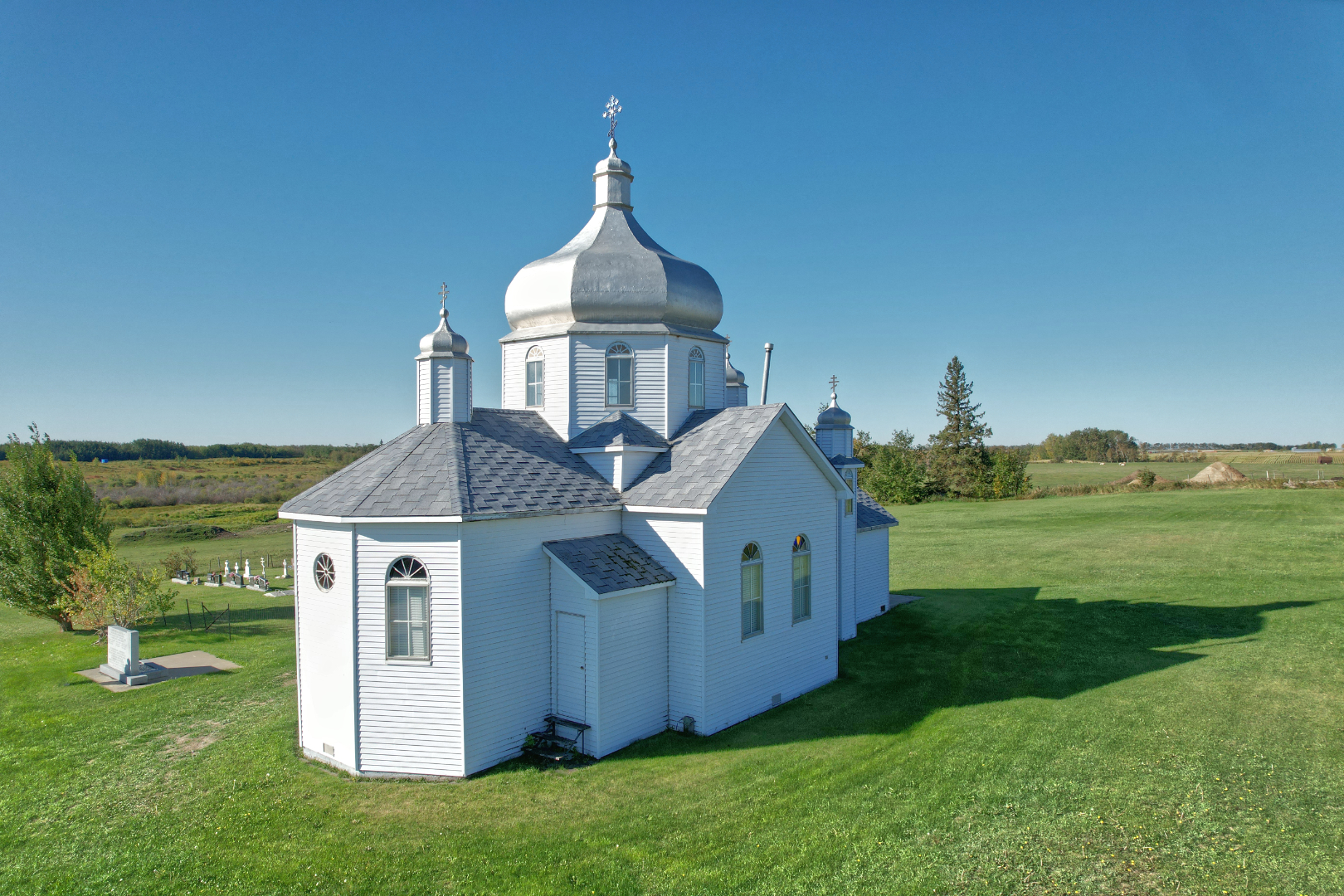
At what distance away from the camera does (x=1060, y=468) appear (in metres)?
103

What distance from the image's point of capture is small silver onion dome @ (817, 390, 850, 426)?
74.7 ft

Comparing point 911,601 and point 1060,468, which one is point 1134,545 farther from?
point 1060,468

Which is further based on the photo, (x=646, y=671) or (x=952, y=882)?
(x=646, y=671)

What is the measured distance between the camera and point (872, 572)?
24.5m

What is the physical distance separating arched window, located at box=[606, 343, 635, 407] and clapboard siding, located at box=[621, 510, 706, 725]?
380 centimetres

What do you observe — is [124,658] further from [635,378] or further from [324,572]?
[635,378]

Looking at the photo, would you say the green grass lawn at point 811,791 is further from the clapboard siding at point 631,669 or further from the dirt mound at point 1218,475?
the dirt mound at point 1218,475

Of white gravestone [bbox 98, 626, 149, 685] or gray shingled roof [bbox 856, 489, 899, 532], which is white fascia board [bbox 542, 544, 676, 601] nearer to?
gray shingled roof [bbox 856, 489, 899, 532]

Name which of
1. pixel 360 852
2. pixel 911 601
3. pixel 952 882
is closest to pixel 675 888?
pixel 952 882

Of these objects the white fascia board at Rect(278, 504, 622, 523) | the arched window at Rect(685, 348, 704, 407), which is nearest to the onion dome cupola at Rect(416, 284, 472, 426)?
the white fascia board at Rect(278, 504, 622, 523)

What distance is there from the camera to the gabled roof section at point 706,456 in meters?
15.0

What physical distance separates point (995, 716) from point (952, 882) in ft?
21.4

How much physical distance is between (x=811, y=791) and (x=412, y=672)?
22.7 ft

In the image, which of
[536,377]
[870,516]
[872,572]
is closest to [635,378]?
[536,377]
